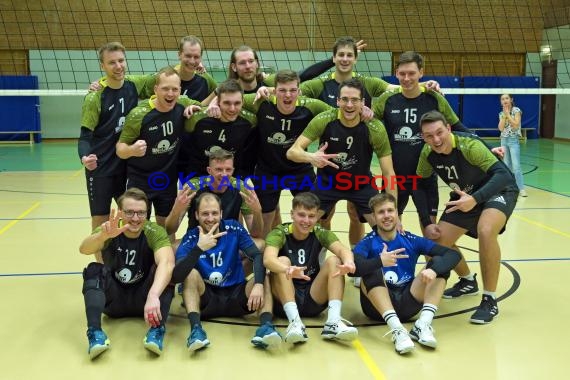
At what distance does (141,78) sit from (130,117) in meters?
0.65

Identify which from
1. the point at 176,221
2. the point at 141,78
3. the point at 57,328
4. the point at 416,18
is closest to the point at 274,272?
the point at 176,221

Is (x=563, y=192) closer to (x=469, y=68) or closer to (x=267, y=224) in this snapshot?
(x=267, y=224)

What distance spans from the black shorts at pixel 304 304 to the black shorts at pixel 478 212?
1.13 metres

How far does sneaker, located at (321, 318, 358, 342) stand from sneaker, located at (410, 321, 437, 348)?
36 centimetres

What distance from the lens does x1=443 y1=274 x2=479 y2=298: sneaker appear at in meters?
4.43

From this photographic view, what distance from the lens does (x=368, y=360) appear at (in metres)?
3.28

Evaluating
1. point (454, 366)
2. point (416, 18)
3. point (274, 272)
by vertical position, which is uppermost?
point (416, 18)

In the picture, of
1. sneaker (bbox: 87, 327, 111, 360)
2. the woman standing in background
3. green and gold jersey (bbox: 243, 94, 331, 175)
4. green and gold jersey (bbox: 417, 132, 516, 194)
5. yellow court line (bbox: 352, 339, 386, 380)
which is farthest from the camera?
the woman standing in background

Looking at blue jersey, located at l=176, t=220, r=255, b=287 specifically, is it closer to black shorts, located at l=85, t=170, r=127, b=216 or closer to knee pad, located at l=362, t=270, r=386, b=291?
knee pad, located at l=362, t=270, r=386, b=291

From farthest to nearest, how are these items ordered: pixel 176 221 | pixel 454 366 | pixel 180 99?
pixel 180 99 → pixel 176 221 → pixel 454 366

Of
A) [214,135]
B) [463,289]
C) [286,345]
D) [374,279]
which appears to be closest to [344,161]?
[214,135]

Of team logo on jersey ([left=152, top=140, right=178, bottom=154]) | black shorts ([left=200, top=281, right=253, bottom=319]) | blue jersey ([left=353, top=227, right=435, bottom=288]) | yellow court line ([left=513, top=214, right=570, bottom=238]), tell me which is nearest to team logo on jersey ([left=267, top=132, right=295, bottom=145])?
team logo on jersey ([left=152, top=140, right=178, bottom=154])

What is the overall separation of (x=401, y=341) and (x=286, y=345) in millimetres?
670

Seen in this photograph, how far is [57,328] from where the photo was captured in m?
3.76
